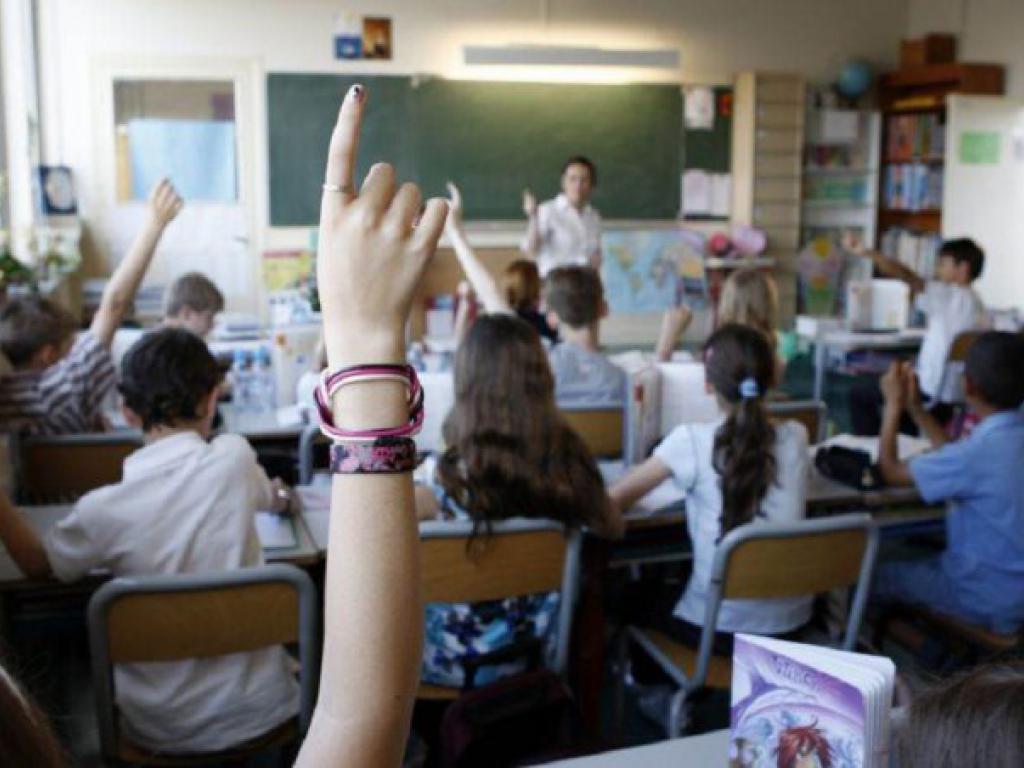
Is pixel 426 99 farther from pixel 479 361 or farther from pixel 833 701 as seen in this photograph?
pixel 833 701

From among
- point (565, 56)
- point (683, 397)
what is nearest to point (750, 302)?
point (683, 397)

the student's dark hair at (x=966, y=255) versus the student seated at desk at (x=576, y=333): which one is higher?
the student's dark hair at (x=966, y=255)

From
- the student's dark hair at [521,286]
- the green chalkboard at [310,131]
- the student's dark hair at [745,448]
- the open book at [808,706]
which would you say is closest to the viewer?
the open book at [808,706]

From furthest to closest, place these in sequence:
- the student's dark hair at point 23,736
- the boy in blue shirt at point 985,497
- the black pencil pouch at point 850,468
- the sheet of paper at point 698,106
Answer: the sheet of paper at point 698,106
the black pencil pouch at point 850,468
the boy in blue shirt at point 985,497
the student's dark hair at point 23,736

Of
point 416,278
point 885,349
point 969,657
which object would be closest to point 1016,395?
point 969,657

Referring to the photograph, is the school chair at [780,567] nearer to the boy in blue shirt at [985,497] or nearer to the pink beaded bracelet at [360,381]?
the boy in blue shirt at [985,497]

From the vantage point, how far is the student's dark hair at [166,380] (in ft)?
7.69

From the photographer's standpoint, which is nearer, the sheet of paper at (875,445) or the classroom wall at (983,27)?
the sheet of paper at (875,445)

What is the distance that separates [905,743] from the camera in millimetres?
951

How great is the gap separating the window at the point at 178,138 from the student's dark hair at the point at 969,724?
789 centimetres

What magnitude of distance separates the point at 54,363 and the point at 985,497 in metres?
2.65

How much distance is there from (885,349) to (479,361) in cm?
473

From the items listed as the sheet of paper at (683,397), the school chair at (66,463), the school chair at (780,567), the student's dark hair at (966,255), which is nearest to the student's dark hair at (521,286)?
the sheet of paper at (683,397)

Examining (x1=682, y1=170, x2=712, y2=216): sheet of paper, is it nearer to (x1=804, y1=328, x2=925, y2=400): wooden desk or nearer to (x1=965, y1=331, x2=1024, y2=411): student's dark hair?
(x1=804, y1=328, x2=925, y2=400): wooden desk
